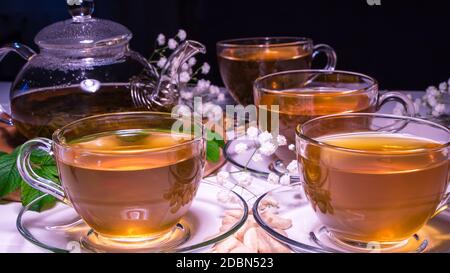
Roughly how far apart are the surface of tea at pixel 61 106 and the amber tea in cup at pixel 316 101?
0.18 meters

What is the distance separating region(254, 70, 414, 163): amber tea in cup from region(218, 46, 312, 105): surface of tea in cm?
18

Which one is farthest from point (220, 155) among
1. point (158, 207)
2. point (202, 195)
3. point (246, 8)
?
point (246, 8)

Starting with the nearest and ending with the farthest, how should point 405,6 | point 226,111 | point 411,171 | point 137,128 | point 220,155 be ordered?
1. point 411,171
2. point 137,128
3. point 220,155
4. point 226,111
5. point 405,6

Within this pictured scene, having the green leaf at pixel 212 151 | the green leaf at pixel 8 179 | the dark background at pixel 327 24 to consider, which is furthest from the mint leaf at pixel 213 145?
the dark background at pixel 327 24

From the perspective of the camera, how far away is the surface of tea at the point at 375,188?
0.53 m

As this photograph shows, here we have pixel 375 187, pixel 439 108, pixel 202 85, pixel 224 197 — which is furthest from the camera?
pixel 202 85

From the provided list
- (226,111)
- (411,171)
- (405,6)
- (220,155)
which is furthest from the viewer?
(405,6)

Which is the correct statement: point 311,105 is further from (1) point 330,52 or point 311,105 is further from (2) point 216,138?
(1) point 330,52

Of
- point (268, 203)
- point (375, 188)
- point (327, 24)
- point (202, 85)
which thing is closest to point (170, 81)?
point (202, 85)

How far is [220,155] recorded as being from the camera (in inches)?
32.7

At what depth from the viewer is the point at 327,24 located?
1.34 m

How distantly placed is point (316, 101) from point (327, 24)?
610 millimetres
